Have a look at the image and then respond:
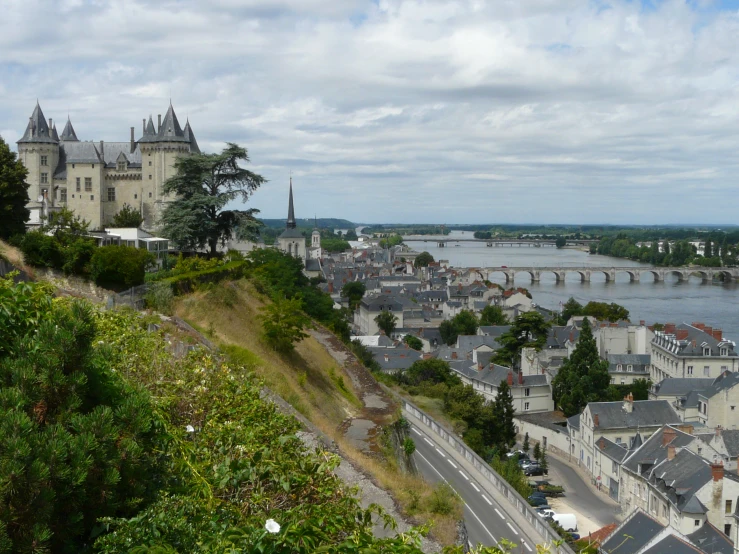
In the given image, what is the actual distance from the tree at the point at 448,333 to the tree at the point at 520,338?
9.48m

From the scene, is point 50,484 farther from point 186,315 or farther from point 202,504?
point 186,315

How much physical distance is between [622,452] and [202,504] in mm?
21821

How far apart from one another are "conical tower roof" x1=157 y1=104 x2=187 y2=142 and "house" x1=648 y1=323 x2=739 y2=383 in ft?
77.7

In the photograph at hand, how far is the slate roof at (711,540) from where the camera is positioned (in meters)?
17.5

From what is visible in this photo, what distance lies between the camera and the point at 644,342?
3972 centimetres

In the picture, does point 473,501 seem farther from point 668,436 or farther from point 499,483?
point 668,436

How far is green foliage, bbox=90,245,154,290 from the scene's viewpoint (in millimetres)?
15375

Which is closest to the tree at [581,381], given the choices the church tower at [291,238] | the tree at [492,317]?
the tree at [492,317]

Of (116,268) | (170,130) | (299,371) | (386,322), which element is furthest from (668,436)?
(386,322)

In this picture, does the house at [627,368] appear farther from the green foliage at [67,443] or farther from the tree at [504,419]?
the green foliage at [67,443]

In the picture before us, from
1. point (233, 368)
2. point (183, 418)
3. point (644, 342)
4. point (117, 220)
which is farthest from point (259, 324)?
point (644, 342)

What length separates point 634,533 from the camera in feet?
56.1

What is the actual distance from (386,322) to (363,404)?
37227 millimetres

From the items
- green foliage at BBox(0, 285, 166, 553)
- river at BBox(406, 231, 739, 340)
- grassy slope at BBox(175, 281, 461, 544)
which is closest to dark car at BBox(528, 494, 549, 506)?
grassy slope at BBox(175, 281, 461, 544)
